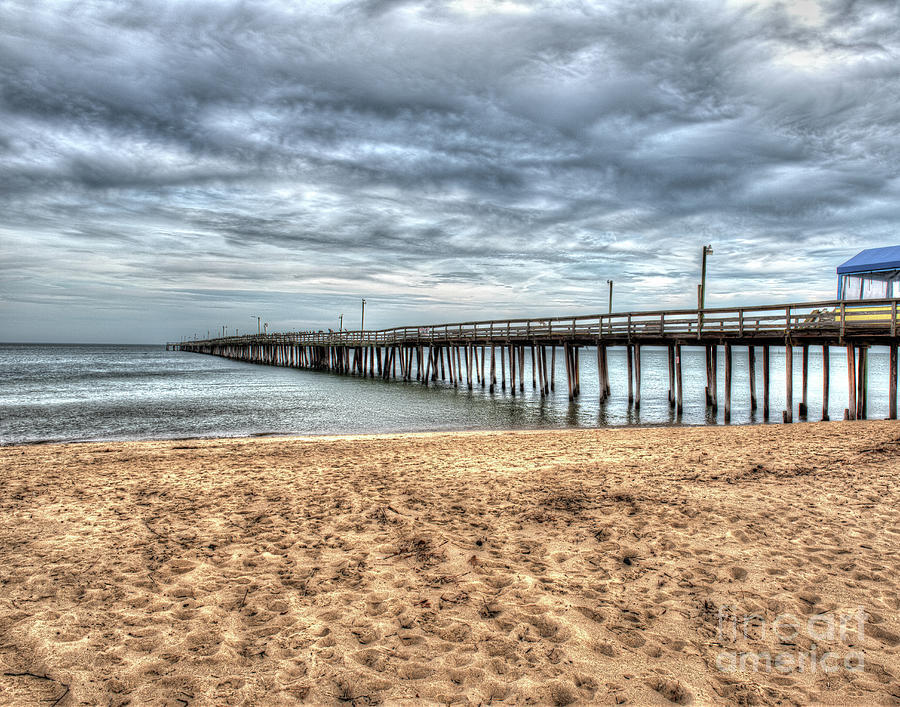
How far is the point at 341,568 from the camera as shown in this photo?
15.6 ft

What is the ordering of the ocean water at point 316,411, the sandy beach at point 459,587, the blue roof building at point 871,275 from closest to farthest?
1. the sandy beach at point 459,587
2. the ocean water at point 316,411
3. the blue roof building at point 871,275

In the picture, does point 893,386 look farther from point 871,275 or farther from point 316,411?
point 316,411

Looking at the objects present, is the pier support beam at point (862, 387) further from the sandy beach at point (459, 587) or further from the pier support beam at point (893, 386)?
the sandy beach at point (459, 587)

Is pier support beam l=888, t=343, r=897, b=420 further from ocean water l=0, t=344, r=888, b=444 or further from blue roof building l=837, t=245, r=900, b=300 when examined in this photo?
blue roof building l=837, t=245, r=900, b=300

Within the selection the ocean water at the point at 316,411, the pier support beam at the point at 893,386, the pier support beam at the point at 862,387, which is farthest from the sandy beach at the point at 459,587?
the pier support beam at the point at 862,387

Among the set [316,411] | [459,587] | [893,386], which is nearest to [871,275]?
[893,386]

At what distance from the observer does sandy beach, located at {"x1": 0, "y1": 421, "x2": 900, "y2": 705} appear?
3.16 m

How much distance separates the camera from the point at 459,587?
4.36 meters

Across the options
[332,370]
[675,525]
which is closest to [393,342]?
[332,370]

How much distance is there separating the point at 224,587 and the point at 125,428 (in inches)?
615

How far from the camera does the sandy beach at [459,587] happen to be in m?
3.16

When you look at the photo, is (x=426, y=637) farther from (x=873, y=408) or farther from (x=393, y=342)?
(x=393, y=342)

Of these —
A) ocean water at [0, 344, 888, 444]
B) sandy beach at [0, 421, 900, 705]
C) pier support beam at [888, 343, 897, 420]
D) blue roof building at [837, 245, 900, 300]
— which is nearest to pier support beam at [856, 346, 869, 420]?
pier support beam at [888, 343, 897, 420]

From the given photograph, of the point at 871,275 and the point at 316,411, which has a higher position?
the point at 871,275
